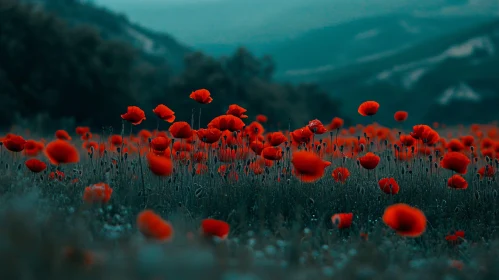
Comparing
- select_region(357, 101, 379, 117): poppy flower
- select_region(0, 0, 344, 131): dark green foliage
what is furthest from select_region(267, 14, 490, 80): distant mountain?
select_region(357, 101, 379, 117): poppy flower

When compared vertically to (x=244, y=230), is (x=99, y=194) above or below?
above

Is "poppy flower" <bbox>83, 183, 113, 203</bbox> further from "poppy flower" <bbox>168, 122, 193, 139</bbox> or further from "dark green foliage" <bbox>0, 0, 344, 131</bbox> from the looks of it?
"dark green foliage" <bbox>0, 0, 344, 131</bbox>

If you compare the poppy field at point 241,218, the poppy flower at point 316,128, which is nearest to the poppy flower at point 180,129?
the poppy field at point 241,218

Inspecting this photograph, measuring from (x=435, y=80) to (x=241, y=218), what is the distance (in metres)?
71.4

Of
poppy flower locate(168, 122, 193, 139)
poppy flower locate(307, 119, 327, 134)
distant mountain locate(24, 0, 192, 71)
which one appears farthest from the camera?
distant mountain locate(24, 0, 192, 71)

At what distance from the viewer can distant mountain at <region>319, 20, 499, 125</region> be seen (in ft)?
195

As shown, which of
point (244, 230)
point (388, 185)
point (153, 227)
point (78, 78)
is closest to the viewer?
point (153, 227)

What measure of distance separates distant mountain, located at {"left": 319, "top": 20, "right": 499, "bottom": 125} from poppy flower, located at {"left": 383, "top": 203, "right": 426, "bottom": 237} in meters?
53.7

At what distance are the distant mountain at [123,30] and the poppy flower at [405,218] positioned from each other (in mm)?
56186

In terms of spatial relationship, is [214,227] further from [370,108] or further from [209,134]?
[370,108]

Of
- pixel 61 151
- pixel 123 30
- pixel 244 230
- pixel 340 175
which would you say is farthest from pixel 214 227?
pixel 123 30

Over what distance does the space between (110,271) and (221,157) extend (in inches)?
124

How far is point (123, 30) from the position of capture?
72688mm

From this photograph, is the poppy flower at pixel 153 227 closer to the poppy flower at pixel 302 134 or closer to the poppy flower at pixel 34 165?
the poppy flower at pixel 34 165
